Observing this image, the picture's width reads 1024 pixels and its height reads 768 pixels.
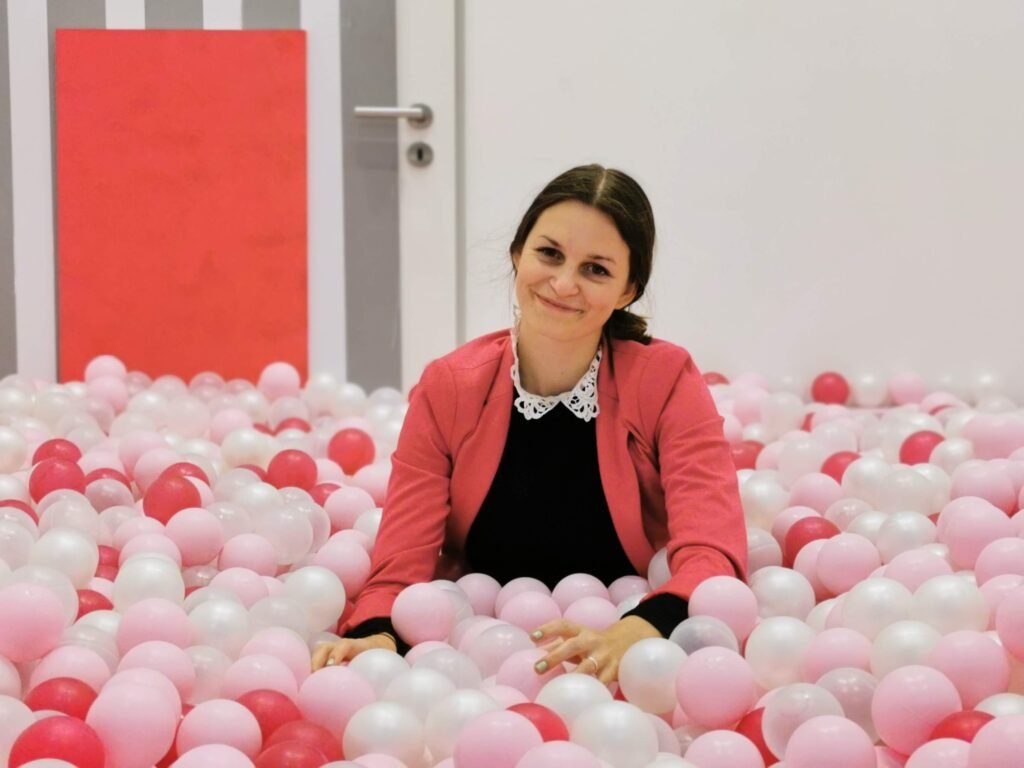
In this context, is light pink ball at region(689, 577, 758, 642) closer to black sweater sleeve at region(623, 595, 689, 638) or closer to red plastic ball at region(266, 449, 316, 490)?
black sweater sleeve at region(623, 595, 689, 638)

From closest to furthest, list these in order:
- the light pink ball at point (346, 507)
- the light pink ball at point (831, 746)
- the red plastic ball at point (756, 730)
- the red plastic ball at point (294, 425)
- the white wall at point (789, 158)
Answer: the light pink ball at point (831, 746) → the red plastic ball at point (756, 730) → the light pink ball at point (346, 507) → the red plastic ball at point (294, 425) → the white wall at point (789, 158)

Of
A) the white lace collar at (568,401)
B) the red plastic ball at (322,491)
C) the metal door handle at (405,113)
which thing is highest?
the metal door handle at (405,113)

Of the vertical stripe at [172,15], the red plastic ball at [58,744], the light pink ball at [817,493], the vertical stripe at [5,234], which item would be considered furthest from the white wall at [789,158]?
the red plastic ball at [58,744]

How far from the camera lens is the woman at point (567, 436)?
2.04 m

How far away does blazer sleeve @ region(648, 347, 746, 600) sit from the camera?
1981mm

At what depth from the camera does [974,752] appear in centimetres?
144

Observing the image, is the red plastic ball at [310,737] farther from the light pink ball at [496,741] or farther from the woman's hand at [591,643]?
the woman's hand at [591,643]

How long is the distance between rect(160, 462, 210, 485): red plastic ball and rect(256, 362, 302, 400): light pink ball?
2.96 ft

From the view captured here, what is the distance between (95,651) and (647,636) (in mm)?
694

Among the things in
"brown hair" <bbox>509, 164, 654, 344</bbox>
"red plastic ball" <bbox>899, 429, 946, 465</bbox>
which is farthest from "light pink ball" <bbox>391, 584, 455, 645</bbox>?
"red plastic ball" <bbox>899, 429, 946, 465</bbox>

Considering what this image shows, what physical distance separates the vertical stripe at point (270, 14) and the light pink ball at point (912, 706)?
2378mm

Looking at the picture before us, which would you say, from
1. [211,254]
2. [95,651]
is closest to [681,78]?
[211,254]

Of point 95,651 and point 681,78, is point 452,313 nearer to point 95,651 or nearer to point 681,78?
point 681,78

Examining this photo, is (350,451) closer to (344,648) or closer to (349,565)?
(349,565)
